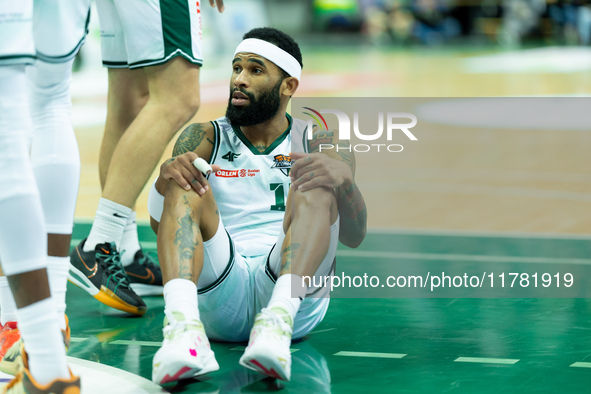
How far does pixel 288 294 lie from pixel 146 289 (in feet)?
4.07

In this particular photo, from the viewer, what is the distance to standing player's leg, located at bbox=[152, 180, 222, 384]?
2.45 meters

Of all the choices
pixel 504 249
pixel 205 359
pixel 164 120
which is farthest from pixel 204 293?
pixel 504 249

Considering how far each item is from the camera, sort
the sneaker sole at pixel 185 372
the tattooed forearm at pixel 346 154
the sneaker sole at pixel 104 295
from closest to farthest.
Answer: the sneaker sole at pixel 185 372
the tattooed forearm at pixel 346 154
the sneaker sole at pixel 104 295

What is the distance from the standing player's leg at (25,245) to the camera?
214 centimetres

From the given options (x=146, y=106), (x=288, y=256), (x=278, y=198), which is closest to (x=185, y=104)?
(x=146, y=106)

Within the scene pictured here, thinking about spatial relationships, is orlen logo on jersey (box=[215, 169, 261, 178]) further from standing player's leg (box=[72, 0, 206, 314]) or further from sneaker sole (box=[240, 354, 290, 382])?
sneaker sole (box=[240, 354, 290, 382])

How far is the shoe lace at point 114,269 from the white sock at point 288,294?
2.83 feet

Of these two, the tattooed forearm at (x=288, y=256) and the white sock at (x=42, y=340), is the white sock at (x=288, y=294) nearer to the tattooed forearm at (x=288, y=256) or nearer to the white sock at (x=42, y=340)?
the tattooed forearm at (x=288, y=256)

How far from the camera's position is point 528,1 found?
2758 centimetres

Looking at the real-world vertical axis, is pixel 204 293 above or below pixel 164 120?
below

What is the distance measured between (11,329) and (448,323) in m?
1.46

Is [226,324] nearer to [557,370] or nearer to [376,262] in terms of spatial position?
[557,370]

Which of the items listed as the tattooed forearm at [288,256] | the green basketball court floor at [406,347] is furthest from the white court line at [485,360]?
the tattooed forearm at [288,256]

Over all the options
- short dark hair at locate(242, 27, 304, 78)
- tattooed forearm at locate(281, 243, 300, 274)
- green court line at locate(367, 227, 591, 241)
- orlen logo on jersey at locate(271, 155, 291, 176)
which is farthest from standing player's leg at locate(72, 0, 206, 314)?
green court line at locate(367, 227, 591, 241)
